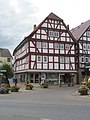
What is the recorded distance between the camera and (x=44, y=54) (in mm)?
55406

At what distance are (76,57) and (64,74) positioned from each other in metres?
6.45

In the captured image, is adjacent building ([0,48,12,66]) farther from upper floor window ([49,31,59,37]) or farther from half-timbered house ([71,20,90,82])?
upper floor window ([49,31,59,37])

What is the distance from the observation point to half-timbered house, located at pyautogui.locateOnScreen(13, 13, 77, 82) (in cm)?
5434

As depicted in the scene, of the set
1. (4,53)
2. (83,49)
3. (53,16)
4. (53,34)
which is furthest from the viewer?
(4,53)

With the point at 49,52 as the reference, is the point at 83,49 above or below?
above

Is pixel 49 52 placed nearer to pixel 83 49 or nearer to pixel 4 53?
pixel 83 49

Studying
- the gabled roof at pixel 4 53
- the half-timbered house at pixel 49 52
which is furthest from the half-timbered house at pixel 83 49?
the gabled roof at pixel 4 53

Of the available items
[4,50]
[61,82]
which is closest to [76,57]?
[61,82]

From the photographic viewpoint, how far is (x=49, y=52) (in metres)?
56.2

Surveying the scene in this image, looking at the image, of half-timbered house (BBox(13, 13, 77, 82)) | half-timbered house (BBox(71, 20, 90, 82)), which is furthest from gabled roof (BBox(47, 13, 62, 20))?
half-timbered house (BBox(71, 20, 90, 82))

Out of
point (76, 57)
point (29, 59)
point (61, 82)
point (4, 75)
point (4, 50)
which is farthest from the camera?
point (4, 50)

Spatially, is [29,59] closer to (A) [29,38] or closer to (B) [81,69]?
(A) [29,38]

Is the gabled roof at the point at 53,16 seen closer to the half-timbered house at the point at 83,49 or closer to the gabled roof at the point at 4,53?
the half-timbered house at the point at 83,49

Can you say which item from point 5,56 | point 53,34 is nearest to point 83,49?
point 53,34
